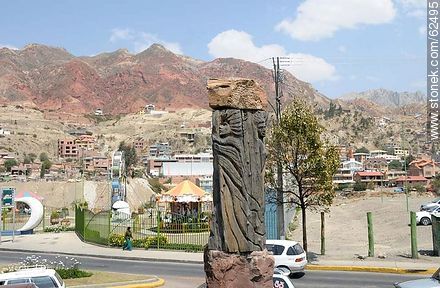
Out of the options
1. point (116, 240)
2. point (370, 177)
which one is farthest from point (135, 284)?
point (370, 177)

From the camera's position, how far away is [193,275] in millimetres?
18953

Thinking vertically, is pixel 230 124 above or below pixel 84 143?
below

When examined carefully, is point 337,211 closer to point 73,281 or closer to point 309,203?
point 309,203

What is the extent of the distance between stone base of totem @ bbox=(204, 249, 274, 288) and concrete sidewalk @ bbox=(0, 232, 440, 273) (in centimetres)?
1232

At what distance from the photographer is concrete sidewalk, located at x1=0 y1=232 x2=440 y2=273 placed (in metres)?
19.9

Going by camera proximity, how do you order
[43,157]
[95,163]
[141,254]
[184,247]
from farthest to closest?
1. [43,157]
2. [95,163]
3. [184,247]
4. [141,254]

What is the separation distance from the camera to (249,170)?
8891 mm

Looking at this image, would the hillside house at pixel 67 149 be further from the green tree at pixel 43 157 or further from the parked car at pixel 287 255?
the parked car at pixel 287 255

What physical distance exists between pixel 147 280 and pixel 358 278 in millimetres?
7614

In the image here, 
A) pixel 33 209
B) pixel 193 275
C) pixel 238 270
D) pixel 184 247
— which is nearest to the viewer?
pixel 238 270

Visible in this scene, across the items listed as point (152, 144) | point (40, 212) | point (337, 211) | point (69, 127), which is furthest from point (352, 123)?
point (40, 212)

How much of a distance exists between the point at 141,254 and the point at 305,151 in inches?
405

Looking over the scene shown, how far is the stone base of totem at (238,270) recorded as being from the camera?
8.41m

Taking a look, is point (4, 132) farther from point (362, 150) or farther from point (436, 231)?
point (436, 231)
